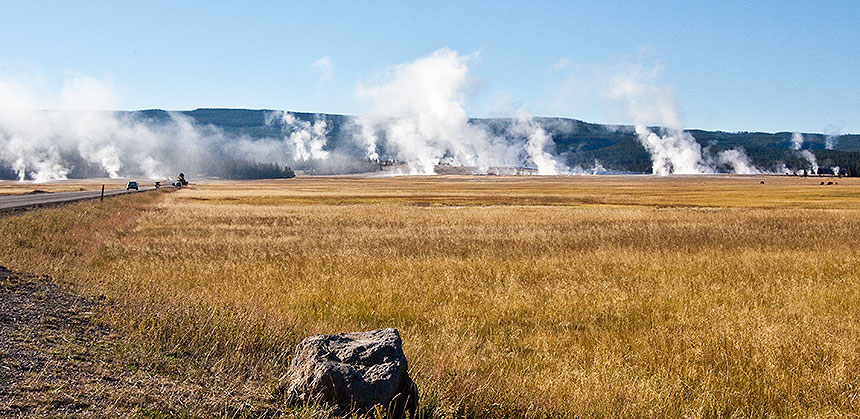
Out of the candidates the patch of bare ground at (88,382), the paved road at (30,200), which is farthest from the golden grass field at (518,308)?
the paved road at (30,200)

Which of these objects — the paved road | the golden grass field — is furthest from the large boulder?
the paved road

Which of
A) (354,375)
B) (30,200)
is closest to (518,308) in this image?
(354,375)

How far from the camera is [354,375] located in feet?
19.9

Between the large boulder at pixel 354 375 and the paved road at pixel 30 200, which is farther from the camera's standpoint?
the paved road at pixel 30 200

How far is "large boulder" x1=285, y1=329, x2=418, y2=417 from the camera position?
5.96 meters

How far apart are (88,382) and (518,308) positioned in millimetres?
8257

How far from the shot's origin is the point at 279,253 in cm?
2091

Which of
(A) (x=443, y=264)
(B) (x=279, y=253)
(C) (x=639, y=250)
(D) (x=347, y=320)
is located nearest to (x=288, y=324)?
(D) (x=347, y=320)

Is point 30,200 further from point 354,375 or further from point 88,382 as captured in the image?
point 354,375

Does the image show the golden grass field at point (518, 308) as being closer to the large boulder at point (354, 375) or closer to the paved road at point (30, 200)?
the large boulder at point (354, 375)

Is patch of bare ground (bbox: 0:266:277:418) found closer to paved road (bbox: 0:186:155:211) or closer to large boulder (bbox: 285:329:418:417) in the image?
large boulder (bbox: 285:329:418:417)

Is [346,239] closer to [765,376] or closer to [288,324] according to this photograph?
[288,324]

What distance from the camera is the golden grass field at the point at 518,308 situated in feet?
24.5

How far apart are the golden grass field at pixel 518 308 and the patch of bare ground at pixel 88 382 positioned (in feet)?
1.08
